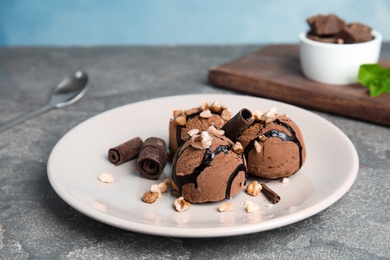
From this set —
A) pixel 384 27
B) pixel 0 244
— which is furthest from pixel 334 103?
pixel 384 27

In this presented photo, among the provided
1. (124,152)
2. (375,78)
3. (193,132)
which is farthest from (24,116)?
(375,78)

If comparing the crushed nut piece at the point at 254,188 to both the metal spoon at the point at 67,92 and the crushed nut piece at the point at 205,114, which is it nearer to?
the crushed nut piece at the point at 205,114

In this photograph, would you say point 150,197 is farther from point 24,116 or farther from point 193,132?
point 24,116

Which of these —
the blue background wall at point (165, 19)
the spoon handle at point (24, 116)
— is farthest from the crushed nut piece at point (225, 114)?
the blue background wall at point (165, 19)

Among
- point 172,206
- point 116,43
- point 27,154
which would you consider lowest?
point 116,43

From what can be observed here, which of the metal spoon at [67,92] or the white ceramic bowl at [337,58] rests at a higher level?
Answer: the white ceramic bowl at [337,58]

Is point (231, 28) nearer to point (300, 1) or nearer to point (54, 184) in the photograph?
point (300, 1)
